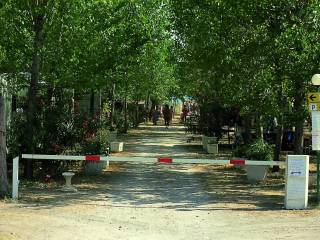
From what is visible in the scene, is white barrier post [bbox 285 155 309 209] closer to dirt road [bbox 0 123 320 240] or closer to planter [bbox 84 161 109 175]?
dirt road [bbox 0 123 320 240]

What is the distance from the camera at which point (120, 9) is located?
49.5 feet

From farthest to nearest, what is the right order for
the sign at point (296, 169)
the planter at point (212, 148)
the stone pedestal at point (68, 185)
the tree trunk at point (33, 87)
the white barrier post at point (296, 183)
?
the planter at point (212, 148), the tree trunk at point (33, 87), the stone pedestal at point (68, 185), the sign at point (296, 169), the white barrier post at point (296, 183)

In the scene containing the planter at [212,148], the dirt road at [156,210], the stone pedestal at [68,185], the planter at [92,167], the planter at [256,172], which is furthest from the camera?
the planter at [212,148]

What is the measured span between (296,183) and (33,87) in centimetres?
652

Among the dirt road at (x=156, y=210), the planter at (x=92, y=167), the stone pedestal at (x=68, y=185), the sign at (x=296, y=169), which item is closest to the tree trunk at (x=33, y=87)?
the dirt road at (x=156, y=210)

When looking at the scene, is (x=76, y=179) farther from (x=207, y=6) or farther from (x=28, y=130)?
(x=207, y=6)

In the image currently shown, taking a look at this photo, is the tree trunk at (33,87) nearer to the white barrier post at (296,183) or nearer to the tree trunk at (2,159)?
the tree trunk at (2,159)

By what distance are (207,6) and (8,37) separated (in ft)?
15.7

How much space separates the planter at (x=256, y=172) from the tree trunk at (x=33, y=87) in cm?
511

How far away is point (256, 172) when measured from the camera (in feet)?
45.9

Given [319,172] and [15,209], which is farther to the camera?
[319,172]

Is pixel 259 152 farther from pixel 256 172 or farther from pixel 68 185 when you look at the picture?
pixel 68 185

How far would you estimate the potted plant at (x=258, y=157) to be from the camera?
1397cm

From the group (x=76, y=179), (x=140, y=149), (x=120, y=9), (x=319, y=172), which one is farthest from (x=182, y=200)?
(x=140, y=149)
